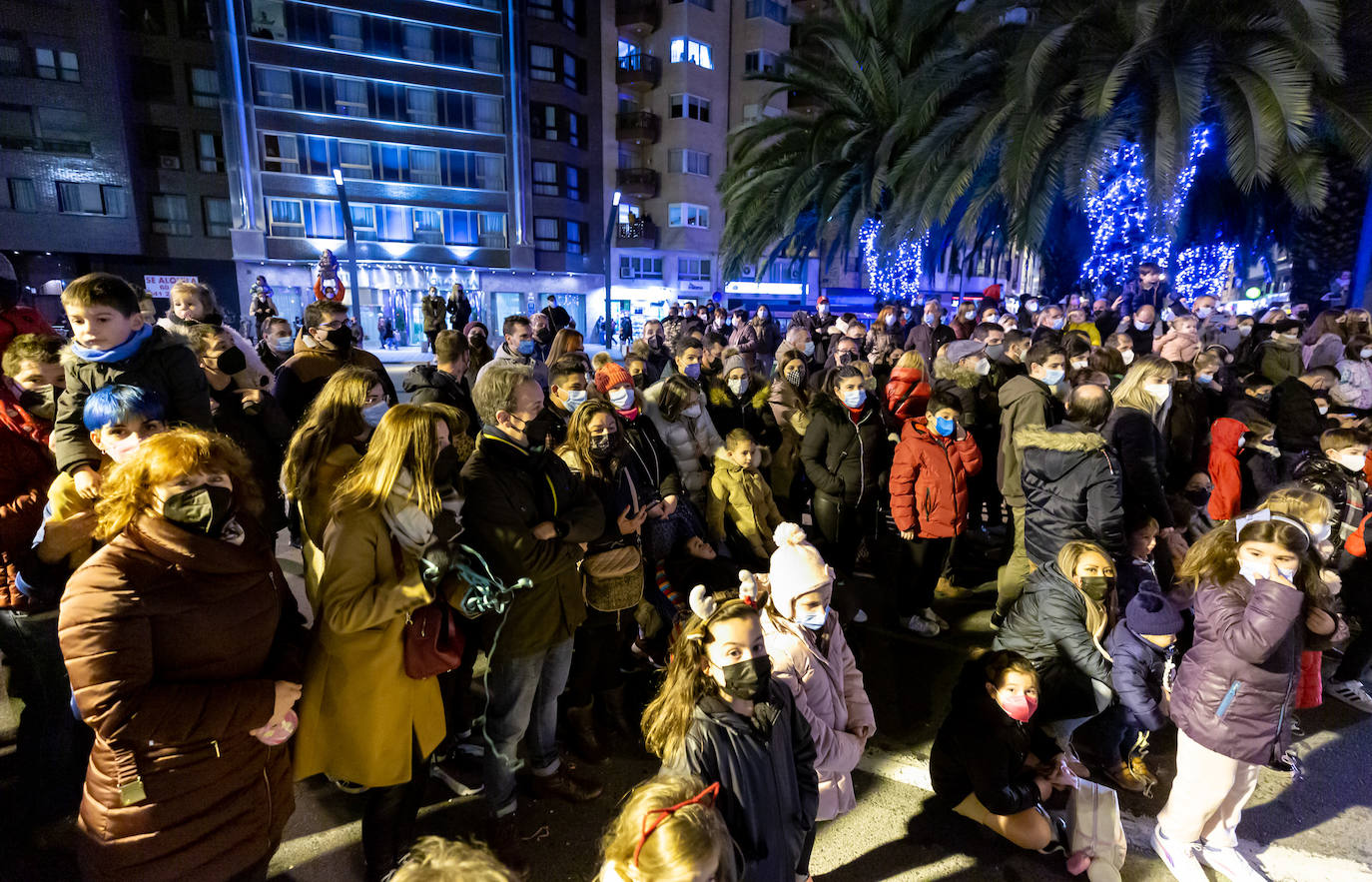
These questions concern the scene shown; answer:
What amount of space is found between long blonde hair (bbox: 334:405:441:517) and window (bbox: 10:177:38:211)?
35399 mm

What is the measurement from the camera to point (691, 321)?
1362cm

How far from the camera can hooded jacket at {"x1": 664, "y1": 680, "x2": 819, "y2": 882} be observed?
2.28 metres

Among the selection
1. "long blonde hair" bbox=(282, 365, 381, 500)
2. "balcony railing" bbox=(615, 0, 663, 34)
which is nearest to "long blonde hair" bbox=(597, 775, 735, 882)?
"long blonde hair" bbox=(282, 365, 381, 500)

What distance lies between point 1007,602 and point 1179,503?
1.78 metres

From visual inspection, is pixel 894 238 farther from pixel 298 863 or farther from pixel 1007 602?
pixel 298 863

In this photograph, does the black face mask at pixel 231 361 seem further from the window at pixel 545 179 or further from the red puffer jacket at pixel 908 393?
the window at pixel 545 179

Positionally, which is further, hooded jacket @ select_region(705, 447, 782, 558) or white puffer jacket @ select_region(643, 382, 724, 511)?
white puffer jacket @ select_region(643, 382, 724, 511)

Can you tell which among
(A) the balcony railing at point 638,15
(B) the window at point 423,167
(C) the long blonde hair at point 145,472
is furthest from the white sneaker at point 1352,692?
(A) the balcony railing at point 638,15

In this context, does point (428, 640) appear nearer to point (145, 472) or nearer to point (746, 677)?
point (145, 472)

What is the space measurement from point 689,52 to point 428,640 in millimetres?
39752

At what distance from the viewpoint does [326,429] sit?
289 centimetres

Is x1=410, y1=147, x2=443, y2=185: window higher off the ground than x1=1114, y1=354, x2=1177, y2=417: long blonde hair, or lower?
higher

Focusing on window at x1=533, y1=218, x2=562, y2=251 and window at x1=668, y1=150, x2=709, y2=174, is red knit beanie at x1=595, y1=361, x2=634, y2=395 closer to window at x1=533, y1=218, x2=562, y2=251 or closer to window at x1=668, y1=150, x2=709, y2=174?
window at x1=533, y1=218, x2=562, y2=251

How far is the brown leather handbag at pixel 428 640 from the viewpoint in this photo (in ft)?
8.63
